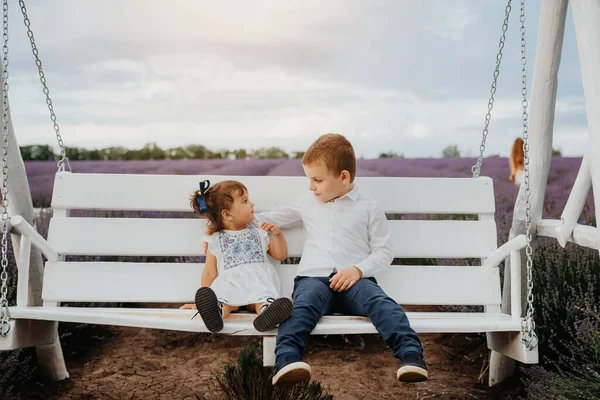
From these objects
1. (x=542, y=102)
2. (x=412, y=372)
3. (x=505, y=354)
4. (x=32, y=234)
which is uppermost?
(x=542, y=102)

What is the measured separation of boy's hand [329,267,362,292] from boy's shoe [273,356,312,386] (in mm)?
447

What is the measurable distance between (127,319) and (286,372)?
1.98 feet

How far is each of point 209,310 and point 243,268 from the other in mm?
423

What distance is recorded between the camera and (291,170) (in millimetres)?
5957

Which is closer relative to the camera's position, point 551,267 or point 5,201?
point 5,201

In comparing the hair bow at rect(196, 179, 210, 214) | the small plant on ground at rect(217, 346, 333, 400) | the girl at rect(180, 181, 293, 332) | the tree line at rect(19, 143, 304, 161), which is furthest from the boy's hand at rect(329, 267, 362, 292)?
the tree line at rect(19, 143, 304, 161)

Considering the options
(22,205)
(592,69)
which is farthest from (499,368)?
(22,205)

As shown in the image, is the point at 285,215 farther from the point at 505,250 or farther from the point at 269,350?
the point at 505,250

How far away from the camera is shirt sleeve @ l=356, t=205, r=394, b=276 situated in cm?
250

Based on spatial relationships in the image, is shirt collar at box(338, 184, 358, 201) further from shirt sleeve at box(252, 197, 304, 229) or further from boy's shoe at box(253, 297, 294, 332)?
boy's shoe at box(253, 297, 294, 332)

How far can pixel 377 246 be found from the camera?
259 centimetres

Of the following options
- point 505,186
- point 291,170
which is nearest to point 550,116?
point 505,186

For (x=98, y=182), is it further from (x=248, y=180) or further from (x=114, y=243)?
(x=248, y=180)

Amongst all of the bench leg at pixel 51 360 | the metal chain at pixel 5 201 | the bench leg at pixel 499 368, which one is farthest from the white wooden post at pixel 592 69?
the bench leg at pixel 51 360
